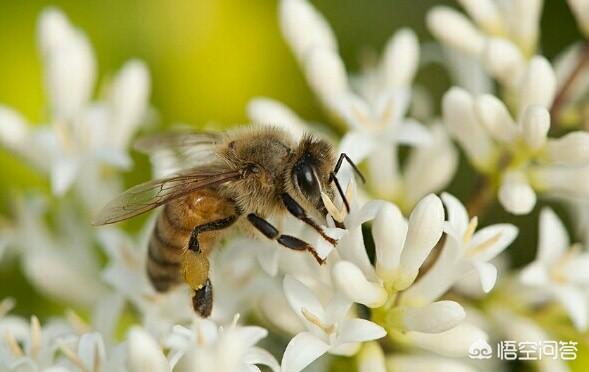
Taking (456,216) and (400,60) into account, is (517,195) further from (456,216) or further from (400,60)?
(400,60)

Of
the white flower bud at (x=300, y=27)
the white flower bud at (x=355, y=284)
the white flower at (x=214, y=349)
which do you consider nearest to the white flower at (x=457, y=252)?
the white flower bud at (x=355, y=284)

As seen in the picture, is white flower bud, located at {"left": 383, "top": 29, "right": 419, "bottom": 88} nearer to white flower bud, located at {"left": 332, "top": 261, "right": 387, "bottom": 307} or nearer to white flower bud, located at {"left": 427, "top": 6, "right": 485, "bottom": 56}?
white flower bud, located at {"left": 427, "top": 6, "right": 485, "bottom": 56}

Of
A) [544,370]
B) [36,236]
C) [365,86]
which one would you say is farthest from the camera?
[365,86]

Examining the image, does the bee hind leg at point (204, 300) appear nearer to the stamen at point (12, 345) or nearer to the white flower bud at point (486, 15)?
the stamen at point (12, 345)

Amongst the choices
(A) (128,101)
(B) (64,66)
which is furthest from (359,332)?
(B) (64,66)

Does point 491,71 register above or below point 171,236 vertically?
above

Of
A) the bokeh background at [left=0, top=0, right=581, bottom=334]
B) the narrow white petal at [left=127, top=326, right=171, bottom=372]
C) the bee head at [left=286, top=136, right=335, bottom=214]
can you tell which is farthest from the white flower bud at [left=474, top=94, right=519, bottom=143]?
the narrow white petal at [left=127, top=326, right=171, bottom=372]

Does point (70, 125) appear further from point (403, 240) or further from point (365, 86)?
point (403, 240)

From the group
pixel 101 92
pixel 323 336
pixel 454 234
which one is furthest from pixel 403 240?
pixel 101 92
